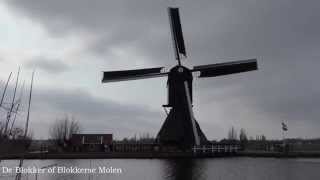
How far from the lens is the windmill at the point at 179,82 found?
46156mm

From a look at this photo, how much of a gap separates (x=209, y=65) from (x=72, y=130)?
47.2 m

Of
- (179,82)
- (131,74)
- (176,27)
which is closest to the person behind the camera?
(179,82)

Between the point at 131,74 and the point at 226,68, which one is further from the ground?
the point at 226,68

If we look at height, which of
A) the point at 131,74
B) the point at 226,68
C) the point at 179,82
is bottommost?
the point at 179,82

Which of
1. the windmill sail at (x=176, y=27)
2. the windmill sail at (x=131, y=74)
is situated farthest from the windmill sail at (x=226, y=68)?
the windmill sail at (x=131, y=74)

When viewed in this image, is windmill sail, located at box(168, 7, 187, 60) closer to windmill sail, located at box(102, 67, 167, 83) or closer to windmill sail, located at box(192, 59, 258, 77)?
windmill sail, located at box(192, 59, 258, 77)

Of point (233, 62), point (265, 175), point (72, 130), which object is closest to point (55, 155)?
point (233, 62)

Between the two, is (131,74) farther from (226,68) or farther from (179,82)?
(226,68)

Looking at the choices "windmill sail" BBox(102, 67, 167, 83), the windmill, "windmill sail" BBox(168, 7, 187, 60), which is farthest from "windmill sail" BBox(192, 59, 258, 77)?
"windmill sail" BBox(102, 67, 167, 83)

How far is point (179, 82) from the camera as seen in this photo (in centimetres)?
4641

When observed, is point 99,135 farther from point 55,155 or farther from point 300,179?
point 300,179

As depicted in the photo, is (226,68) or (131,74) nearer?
(226,68)

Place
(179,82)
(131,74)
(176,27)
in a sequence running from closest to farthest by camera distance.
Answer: (179,82) < (176,27) < (131,74)

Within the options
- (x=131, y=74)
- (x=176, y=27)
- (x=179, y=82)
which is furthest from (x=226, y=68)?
(x=131, y=74)
